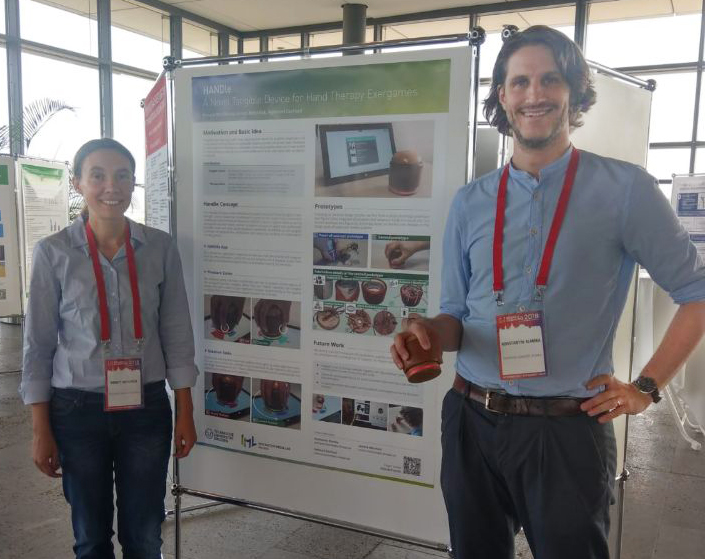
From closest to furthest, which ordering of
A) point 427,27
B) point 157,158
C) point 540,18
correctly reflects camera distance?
point 157,158
point 540,18
point 427,27

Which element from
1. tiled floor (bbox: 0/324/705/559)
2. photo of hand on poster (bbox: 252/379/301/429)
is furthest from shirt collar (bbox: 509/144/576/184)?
tiled floor (bbox: 0/324/705/559)

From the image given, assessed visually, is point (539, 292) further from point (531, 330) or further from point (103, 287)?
point (103, 287)

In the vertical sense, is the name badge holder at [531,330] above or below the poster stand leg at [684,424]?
above

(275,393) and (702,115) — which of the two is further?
(702,115)

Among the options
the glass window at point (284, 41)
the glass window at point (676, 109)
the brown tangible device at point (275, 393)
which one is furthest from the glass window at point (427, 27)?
the brown tangible device at point (275, 393)

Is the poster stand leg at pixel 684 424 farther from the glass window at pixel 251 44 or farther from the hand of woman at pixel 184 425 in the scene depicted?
the glass window at pixel 251 44

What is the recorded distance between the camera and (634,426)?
4254 millimetres

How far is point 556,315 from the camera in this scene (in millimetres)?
1270

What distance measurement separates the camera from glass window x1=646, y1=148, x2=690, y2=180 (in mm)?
6891

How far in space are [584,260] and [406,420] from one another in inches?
33.2

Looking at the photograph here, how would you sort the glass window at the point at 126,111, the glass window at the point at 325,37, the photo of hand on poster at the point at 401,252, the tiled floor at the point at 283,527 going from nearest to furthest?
the photo of hand on poster at the point at 401,252 → the tiled floor at the point at 283,527 → the glass window at the point at 126,111 → the glass window at the point at 325,37

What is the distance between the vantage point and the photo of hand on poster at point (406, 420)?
1.87m

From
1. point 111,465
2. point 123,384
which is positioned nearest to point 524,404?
point 123,384

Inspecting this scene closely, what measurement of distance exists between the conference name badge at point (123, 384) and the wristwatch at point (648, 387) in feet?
4.21
